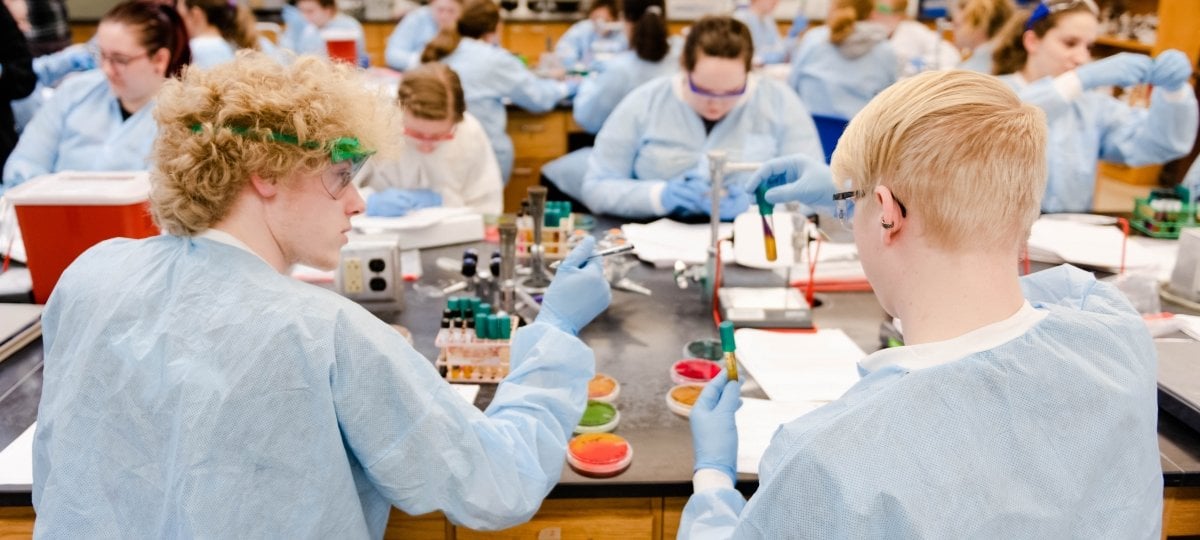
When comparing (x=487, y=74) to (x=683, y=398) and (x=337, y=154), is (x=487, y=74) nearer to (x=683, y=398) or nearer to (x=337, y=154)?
(x=683, y=398)

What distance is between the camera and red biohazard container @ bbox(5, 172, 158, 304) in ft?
6.46

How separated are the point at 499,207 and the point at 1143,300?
194 cm

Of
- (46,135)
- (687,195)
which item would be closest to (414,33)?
(46,135)

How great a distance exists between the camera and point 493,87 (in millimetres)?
4434

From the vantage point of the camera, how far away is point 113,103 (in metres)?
2.95

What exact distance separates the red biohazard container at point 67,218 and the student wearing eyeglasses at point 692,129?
1.35 m

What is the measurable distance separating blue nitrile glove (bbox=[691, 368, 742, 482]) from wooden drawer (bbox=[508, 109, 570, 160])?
3614 millimetres

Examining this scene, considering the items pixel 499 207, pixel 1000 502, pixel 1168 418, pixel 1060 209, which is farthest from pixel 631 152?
pixel 1000 502

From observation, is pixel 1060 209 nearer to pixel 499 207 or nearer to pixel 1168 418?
pixel 1168 418

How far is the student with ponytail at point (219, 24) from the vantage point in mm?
4082

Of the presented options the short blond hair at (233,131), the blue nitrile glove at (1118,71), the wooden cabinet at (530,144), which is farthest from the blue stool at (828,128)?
the short blond hair at (233,131)

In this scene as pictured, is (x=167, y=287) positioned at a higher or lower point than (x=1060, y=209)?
higher

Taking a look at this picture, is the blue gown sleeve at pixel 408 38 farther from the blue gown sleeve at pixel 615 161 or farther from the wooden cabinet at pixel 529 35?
the blue gown sleeve at pixel 615 161

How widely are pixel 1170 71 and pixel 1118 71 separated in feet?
0.55
